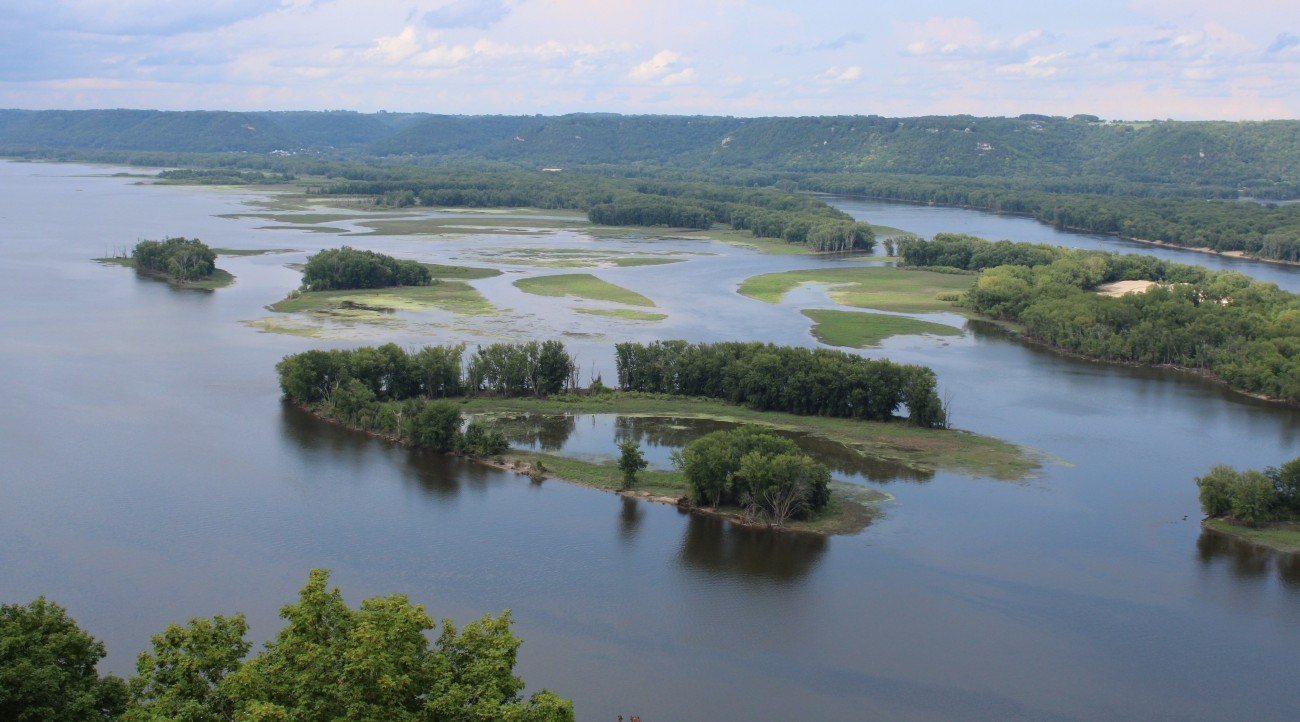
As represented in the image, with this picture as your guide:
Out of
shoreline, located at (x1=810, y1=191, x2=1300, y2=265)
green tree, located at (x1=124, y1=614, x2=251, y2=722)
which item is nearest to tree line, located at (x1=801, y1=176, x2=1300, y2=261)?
shoreline, located at (x1=810, y1=191, x2=1300, y2=265)

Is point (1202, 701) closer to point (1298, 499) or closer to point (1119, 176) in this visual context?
point (1298, 499)

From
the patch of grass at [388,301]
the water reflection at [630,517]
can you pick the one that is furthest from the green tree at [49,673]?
the patch of grass at [388,301]

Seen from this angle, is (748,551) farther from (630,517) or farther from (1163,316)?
(1163,316)

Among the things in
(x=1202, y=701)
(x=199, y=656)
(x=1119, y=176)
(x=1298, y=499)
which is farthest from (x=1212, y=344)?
(x=1119, y=176)

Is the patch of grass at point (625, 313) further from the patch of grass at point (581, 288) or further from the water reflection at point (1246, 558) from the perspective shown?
the water reflection at point (1246, 558)

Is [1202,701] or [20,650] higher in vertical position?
[20,650]

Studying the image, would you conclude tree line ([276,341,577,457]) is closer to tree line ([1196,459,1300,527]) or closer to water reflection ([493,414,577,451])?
water reflection ([493,414,577,451])

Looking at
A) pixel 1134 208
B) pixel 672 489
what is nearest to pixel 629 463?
pixel 672 489
